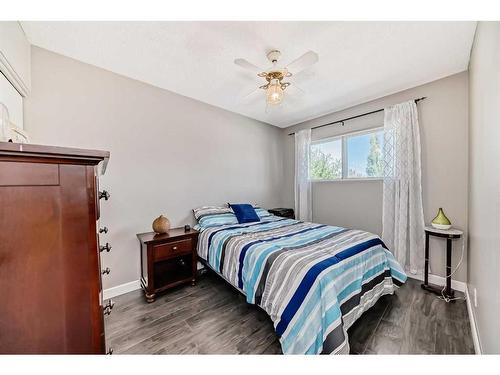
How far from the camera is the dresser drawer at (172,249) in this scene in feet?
7.14

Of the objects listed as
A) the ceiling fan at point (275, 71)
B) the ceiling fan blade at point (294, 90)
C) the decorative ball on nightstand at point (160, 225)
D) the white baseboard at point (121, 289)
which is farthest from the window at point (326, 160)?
the white baseboard at point (121, 289)

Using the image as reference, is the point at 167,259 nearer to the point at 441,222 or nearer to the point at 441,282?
the point at 441,222

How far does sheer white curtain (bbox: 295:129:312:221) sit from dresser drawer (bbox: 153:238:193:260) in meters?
2.22

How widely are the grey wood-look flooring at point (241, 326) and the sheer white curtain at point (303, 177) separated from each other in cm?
183

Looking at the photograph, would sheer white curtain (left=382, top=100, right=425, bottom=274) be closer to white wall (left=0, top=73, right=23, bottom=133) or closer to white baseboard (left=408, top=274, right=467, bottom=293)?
white baseboard (left=408, top=274, right=467, bottom=293)

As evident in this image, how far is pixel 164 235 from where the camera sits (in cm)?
234

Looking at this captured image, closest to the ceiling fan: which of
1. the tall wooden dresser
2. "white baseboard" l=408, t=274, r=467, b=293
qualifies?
the tall wooden dresser

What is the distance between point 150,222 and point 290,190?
9.07 feet

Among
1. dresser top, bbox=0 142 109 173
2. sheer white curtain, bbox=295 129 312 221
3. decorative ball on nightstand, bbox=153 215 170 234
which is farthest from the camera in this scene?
sheer white curtain, bbox=295 129 312 221

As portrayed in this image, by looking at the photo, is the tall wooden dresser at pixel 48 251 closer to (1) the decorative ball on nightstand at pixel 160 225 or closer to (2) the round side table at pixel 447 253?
(1) the decorative ball on nightstand at pixel 160 225

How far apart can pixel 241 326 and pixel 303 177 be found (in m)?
2.73

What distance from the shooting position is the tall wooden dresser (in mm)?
607

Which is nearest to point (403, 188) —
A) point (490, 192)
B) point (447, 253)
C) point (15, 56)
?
point (447, 253)
